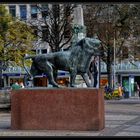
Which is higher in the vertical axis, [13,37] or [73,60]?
[13,37]

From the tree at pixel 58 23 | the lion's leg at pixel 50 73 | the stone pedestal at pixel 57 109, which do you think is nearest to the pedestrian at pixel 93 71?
the stone pedestal at pixel 57 109

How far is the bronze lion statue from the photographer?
61.8 ft

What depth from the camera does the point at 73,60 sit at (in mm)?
18812

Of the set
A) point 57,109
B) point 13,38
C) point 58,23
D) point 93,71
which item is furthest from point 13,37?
point 57,109

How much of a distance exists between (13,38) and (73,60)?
27.0 metres

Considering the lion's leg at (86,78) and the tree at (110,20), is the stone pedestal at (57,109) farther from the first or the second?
the tree at (110,20)

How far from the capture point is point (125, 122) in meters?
21.7

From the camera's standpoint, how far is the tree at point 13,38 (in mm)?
44094

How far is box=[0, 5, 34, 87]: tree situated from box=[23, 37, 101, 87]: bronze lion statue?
24.7m

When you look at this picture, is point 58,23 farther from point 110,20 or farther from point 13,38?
point 110,20

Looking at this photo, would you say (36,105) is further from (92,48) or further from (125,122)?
(125,122)

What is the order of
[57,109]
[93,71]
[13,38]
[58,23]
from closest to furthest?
[57,109] < [93,71] < [58,23] < [13,38]

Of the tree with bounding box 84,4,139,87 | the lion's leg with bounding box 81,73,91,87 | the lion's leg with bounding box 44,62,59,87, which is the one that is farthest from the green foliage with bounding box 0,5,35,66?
the lion's leg with bounding box 81,73,91,87

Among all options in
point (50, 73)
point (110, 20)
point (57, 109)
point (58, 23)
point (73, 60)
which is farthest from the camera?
point (110, 20)
